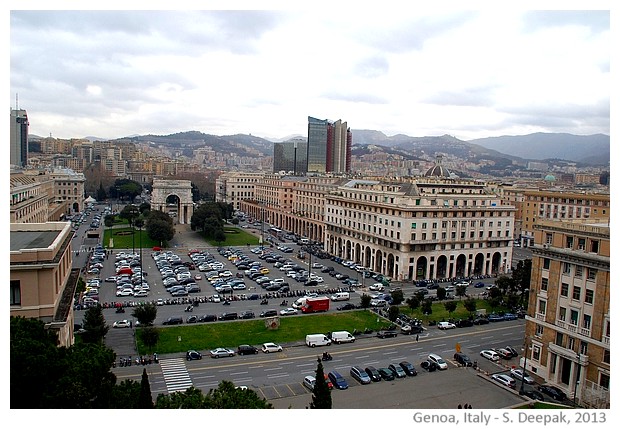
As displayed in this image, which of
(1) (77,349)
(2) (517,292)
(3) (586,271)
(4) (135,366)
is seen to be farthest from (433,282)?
(1) (77,349)

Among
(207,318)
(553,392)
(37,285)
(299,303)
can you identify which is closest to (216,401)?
(37,285)

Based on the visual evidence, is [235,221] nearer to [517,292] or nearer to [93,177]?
[517,292]

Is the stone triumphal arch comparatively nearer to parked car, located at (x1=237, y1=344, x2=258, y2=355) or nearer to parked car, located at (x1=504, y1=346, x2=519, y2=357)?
parked car, located at (x1=237, y1=344, x2=258, y2=355)

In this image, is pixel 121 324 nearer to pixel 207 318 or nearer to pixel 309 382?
pixel 207 318

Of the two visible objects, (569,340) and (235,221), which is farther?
(235,221)

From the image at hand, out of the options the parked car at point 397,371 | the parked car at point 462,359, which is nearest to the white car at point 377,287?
the parked car at point 462,359

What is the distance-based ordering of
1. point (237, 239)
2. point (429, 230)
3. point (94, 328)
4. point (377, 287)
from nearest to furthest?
1. point (94, 328)
2. point (377, 287)
3. point (429, 230)
4. point (237, 239)
